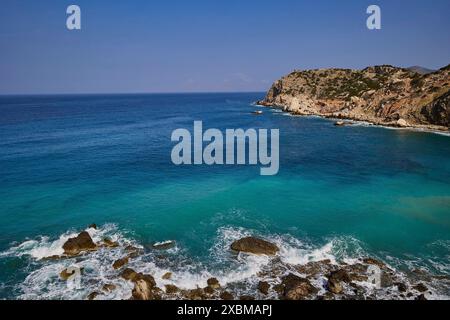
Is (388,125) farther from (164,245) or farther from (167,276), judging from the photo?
(167,276)

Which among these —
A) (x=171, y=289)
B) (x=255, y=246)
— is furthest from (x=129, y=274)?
(x=255, y=246)

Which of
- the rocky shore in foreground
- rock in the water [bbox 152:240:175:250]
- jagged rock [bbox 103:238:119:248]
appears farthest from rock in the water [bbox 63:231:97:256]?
rock in the water [bbox 152:240:175:250]

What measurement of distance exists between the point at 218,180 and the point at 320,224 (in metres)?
18.9

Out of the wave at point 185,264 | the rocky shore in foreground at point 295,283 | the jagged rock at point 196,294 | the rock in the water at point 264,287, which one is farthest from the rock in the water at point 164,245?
the rock in the water at point 264,287

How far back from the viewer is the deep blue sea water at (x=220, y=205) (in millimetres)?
28344

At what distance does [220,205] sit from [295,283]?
16.8 m

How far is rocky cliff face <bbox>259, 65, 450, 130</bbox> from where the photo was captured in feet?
305

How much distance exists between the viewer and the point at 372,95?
120000 mm

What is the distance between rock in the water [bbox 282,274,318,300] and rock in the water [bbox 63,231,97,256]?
18.0 meters

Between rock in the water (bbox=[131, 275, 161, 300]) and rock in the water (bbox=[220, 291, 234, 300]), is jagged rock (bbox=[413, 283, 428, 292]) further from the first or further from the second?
rock in the water (bbox=[131, 275, 161, 300])

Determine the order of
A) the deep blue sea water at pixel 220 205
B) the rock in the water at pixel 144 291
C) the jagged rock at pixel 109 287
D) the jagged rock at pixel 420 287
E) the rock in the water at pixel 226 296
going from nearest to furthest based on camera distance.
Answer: the rock in the water at pixel 144 291 → the rock in the water at pixel 226 296 → the jagged rock at pixel 420 287 → the jagged rock at pixel 109 287 → the deep blue sea water at pixel 220 205

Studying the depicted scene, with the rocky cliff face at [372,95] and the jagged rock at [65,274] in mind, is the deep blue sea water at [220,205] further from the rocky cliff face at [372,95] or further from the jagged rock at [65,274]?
the rocky cliff face at [372,95]

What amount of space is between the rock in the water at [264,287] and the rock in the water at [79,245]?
16.0 meters
